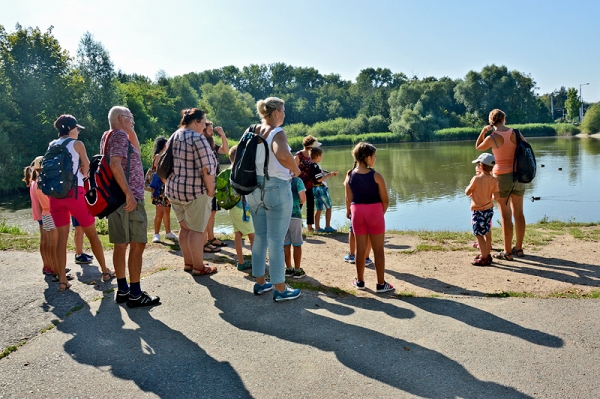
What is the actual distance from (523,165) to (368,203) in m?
2.63

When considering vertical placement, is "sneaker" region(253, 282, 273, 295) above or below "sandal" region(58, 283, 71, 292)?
below

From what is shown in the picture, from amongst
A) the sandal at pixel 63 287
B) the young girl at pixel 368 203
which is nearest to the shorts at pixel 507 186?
the young girl at pixel 368 203

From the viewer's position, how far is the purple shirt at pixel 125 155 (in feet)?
16.1

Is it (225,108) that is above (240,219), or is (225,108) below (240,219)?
above

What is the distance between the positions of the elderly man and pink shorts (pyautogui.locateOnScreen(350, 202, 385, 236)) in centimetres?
218

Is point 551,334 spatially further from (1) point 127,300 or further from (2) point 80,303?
(2) point 80,303

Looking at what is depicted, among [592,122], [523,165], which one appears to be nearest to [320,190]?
[523,165]

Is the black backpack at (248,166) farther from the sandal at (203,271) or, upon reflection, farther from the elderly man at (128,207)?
the sandal at (203,271)

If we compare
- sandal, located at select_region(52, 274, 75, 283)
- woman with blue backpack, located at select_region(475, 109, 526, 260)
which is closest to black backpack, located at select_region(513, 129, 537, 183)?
woman with blue backpack, located at select_region(475, 109, 526, 260)

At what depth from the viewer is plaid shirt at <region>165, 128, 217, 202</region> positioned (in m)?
5.40

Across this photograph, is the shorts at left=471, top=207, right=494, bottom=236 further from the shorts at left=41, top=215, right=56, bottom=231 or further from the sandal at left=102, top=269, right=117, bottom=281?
the shorts at left=41, top=215, right=56, bottom=231

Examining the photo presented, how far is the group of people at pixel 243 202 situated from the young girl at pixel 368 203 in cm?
1

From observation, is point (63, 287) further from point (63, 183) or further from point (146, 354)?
point (146, 354)

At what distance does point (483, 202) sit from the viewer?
262 inches
